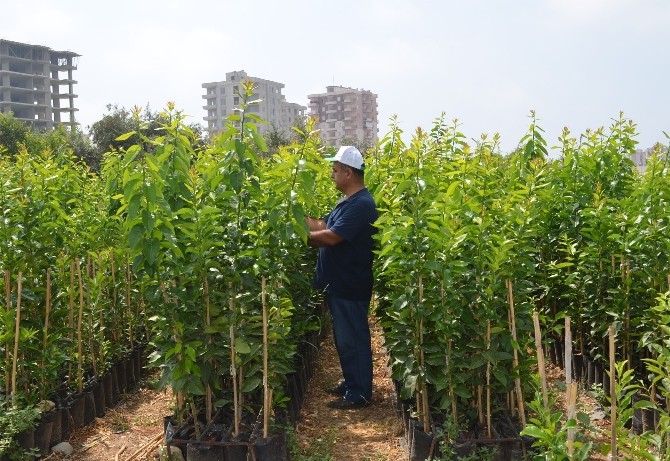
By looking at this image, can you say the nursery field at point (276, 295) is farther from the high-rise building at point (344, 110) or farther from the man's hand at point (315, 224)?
the high-rise building at point (344, 110)

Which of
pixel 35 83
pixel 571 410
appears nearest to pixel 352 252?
pixel 571 410

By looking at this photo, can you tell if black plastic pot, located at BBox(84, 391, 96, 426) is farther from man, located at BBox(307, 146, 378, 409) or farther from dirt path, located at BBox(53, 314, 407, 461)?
man, located at BBox(307, 146, 378, 409)

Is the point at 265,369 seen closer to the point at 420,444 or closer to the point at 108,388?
the point at 420,444

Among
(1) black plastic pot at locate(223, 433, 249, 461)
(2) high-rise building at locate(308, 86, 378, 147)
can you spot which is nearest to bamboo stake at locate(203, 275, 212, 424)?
(1) black plastic pot at locate(223, 433, 249, 461)

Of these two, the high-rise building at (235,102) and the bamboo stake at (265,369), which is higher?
the high-rise building at (235,102)

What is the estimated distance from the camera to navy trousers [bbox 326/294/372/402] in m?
5.84

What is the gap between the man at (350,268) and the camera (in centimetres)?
554

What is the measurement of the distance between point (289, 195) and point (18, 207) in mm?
1941

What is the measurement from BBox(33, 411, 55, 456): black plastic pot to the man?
7.58 ft

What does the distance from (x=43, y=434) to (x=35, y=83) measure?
317 feet

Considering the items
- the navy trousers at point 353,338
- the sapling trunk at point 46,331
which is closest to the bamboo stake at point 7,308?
the sapling trunk at point 46,331

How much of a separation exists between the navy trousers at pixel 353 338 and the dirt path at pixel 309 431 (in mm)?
318

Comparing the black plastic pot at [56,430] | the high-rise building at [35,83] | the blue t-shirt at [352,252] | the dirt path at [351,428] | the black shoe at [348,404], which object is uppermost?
the high-rise building at [35,83]

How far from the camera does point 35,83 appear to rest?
91188 mm
